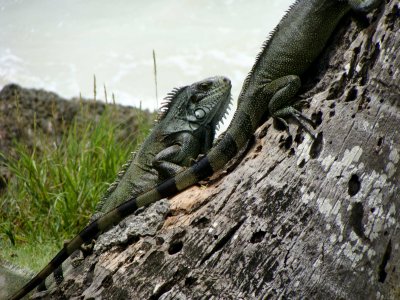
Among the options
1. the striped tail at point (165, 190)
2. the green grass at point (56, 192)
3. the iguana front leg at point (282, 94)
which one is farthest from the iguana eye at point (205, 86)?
the green grass at point (56, 192)

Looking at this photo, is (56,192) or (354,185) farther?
(56,192)

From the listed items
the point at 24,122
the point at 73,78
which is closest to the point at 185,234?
the point at 24,122

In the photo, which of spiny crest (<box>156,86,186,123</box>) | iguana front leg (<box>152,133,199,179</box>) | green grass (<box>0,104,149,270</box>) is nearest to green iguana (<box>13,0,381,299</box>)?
iguana front leg (<box>152,133,199,179</box>)

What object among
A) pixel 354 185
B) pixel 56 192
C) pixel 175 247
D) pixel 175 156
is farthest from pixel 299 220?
pixel 56 192

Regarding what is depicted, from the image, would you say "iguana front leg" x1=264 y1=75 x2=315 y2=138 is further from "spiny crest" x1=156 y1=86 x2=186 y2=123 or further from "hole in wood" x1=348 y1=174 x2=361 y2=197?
"spiny crest" x1=156 y1=86 x2=186 y2=123

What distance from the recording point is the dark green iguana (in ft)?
13.8

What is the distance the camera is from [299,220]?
2539 millimetres

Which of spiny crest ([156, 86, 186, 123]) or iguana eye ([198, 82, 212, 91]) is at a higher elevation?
iguana eye ([198, 82, 212, 91])

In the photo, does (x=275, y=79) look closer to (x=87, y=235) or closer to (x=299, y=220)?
(x=299, y=220)

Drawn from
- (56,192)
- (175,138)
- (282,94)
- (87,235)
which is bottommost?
(56,192)

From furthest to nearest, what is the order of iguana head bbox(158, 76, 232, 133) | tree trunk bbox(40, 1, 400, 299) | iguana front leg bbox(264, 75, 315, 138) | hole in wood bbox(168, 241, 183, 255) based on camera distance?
1. iguana head bbox(158, 76, 232, 133)
2. iguana front leg bbox(264, 75, 315, 138)
3. hole in wood bbox(168, 241, 183, 255)
4. tree trunk bbox(40, 1, 400, 299)

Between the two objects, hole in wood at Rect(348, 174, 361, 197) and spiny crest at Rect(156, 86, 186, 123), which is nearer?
hole in wood at Rect(348, 174, 361, 197)

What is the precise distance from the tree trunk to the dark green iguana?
127cm

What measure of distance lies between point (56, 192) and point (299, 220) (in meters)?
3.41
